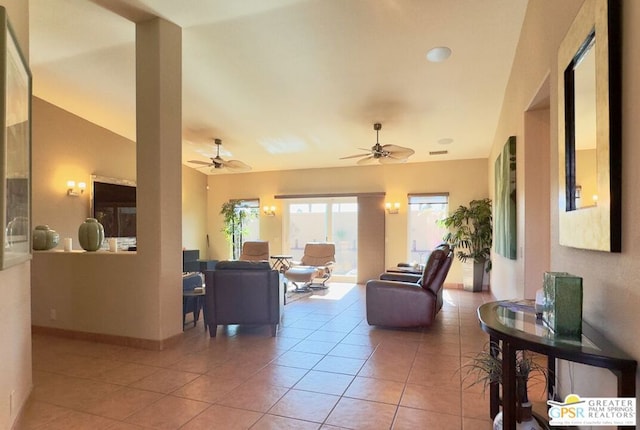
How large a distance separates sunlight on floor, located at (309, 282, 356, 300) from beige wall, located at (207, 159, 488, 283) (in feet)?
4.20

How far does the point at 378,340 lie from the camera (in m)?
4.00

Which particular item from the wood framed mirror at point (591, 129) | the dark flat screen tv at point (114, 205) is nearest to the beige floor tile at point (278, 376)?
the wood framed mirror at point (591, 129)

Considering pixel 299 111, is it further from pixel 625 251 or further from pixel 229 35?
pixel 625 251

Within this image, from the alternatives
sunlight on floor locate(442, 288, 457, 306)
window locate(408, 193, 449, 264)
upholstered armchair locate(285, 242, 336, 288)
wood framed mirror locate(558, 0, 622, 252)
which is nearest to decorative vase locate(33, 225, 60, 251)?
upholstered armchair locate(285, 242, 336, 288)

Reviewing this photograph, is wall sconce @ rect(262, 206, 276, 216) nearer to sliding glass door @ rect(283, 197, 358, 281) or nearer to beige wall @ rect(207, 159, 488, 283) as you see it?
beige wall @ rect(207, 159, 488, 283)

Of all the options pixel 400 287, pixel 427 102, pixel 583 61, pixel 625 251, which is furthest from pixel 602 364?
pixel 427 102

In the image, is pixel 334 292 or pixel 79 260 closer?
pixel 79 260

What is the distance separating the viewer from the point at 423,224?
8289 mm

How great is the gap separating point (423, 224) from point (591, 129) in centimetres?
677

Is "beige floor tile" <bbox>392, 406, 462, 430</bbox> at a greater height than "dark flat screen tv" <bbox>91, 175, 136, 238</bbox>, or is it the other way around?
"dark flat screen tv" <bbox>91, 175, 136, 238</bbox>

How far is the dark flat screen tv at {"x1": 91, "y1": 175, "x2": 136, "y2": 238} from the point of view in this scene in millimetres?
6611

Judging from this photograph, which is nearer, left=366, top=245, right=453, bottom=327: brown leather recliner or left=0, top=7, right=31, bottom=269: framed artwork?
left=0, top=7, right=31, bottom=269: framed artwork

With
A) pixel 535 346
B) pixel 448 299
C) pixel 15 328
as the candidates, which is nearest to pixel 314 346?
pixel 15 328

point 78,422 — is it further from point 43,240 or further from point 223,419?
point 43,240
